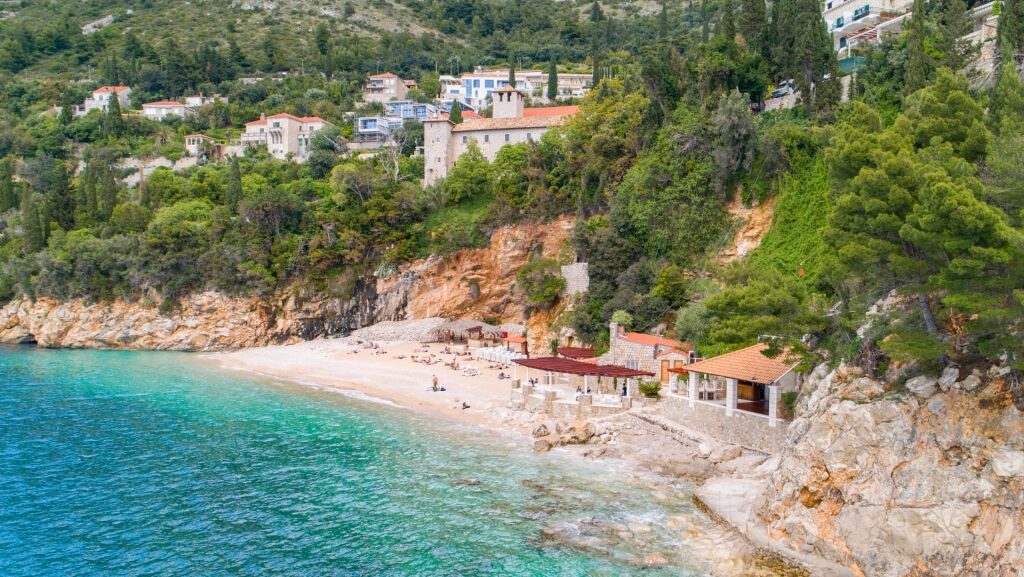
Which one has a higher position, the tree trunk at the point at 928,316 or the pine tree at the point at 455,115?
the pine tree at the point at 455,115

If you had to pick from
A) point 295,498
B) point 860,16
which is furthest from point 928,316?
point 860,16

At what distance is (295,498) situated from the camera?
19.2 m

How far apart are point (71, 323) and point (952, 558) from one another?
5916 centimetres

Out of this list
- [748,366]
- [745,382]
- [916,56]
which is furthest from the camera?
[916,56]

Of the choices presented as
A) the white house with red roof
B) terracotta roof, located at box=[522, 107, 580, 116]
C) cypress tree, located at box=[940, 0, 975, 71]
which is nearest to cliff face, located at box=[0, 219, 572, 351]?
the white house with red roof

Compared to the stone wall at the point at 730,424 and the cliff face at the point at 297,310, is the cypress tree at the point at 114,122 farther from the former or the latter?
the stone wall at the point at 730,424

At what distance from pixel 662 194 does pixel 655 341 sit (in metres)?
10.4

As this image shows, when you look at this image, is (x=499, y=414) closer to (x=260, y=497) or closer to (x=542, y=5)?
(x=260, y=497)

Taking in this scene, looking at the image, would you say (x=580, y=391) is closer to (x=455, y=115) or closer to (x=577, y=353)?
(x=577, y=353)

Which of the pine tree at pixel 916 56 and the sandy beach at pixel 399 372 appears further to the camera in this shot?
the sandy beach at pixel 399 372

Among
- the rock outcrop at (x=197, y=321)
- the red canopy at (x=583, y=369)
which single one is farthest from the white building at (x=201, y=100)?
the red canopy at (x=583, y=369)

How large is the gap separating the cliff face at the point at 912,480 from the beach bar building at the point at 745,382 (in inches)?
179

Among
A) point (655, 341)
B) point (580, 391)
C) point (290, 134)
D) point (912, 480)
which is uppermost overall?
point (290, 134)

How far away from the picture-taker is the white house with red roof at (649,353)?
93.9 feet
